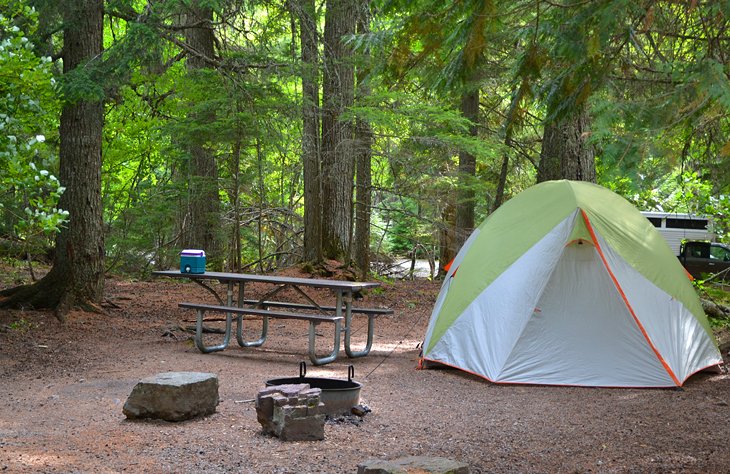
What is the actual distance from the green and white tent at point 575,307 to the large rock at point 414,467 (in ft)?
10.8

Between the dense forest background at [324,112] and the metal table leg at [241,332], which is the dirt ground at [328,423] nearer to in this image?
the metal table leg at [241,332]

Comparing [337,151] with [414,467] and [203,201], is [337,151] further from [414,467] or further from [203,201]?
[414,467]

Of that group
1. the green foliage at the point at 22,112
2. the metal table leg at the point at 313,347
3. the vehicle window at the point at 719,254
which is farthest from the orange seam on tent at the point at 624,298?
the vehicle window at the point at 719,254

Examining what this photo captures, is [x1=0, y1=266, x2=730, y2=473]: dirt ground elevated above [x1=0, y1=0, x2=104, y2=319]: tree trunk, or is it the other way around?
[x1=0, y1=0, x2=104, y2=319]: tree trunk

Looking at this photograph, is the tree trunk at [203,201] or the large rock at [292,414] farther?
the tree trunk at [203,201]

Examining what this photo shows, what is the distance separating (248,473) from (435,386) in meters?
3.09

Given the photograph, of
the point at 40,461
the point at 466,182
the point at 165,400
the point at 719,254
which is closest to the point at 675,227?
the point at 719,254

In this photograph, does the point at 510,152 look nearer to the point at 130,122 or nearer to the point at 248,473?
the point at 130,122

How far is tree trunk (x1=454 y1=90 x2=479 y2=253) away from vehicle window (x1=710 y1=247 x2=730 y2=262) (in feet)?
32.4

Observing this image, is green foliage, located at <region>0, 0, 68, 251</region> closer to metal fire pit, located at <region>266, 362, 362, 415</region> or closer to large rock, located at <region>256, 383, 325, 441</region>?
metal fire pit, located at <region>266, 362, 362, 415</region>

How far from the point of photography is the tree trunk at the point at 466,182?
1697 centimetres

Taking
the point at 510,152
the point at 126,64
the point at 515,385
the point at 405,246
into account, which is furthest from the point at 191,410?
the point at 405,246

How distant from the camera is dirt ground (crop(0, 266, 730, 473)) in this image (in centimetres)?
444

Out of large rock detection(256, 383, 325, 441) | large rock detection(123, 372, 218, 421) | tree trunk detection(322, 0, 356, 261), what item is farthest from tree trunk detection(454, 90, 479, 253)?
large rock detection(256, 383, 325, 441)
